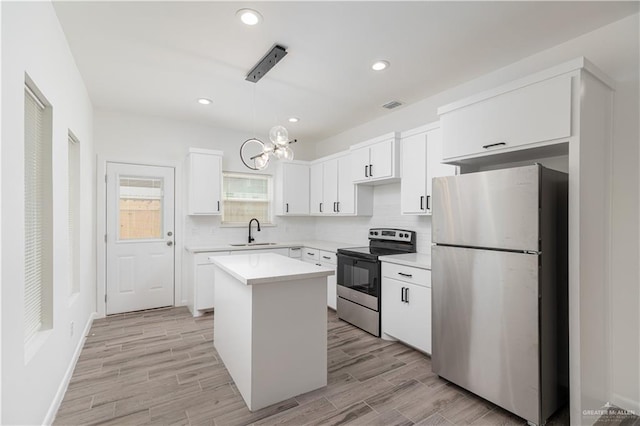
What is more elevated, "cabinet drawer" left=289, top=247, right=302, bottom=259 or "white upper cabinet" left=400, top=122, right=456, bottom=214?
"white upper cabinet" left=400, top=122, right=456, bottom=214

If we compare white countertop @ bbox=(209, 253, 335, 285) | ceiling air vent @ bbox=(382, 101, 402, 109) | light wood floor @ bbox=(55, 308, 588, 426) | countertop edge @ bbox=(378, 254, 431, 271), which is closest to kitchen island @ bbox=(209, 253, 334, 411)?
white countertop @ bbox=(209, 253, 335, 285)

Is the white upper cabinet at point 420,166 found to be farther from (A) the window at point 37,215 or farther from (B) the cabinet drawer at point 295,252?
(A) the window at point 37,215

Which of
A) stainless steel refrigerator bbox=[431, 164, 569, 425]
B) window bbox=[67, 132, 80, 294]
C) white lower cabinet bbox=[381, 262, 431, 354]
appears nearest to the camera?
stainless steel refrigerator bbox=[431, 164, 569, 425]

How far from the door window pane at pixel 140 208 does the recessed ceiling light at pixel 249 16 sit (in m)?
3.10

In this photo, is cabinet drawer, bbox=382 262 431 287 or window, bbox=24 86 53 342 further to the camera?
cabinet drawer, bbox=382 262 431 287

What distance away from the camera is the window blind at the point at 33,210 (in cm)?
189

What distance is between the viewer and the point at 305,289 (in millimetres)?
2416

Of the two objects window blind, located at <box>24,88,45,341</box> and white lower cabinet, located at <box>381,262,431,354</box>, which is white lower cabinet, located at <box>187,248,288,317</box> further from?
white lower cabinet, located at <box>381,262,431,354</box>

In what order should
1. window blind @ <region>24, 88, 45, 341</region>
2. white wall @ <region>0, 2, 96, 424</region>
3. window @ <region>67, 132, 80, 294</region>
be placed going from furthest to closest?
window @ <region>67, 132, 80, 294</region> → window blind @ <region>24, 88, 45, 341</region> → white wall @ <region>0, 2, 96, 424</region>

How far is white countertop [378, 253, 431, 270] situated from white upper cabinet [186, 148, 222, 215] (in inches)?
104

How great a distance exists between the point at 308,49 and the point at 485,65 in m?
1.66

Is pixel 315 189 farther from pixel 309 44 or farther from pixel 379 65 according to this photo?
pixel 309 44

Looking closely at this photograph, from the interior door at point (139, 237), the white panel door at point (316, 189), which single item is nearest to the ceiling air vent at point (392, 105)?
the white panel door at point (316, 189)

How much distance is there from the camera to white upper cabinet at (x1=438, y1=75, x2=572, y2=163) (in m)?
2.07
